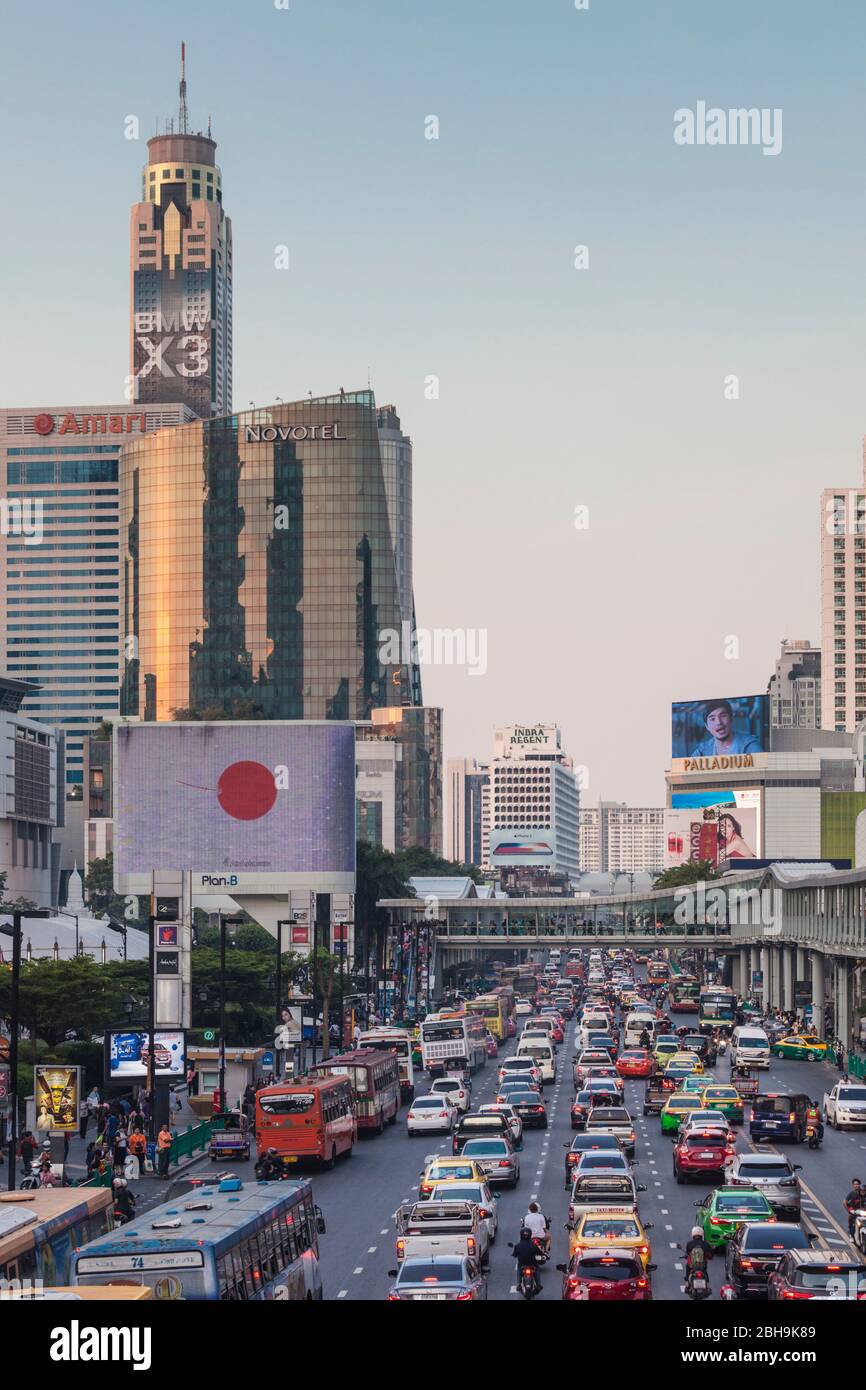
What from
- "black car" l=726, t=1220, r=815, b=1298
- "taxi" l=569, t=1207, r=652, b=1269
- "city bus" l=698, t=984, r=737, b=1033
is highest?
"taxi" l=569, t=1207, r=652, b=1269

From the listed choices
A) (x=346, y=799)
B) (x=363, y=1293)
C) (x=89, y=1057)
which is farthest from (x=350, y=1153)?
(x=346, y=799)

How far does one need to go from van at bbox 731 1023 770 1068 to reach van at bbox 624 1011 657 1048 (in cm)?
599

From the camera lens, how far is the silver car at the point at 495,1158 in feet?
157

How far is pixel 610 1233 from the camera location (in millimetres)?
31344

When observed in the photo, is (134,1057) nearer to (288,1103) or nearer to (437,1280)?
(288,1103)

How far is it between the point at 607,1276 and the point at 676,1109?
3269cm

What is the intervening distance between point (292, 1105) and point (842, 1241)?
785 inches

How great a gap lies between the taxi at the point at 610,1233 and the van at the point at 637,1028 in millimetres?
66046

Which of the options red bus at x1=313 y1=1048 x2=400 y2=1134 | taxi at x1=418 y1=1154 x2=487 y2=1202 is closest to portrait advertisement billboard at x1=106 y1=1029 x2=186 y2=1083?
red bus at x1=313 y1=1048 x2=400 y2=1134

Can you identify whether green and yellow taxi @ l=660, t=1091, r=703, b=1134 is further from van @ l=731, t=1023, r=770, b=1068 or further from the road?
van @ l=731, t=1023, r=770, b=1068

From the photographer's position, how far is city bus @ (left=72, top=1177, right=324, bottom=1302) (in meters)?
23.7

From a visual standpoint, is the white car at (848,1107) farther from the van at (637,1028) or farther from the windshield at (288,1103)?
the van at (637,1028)

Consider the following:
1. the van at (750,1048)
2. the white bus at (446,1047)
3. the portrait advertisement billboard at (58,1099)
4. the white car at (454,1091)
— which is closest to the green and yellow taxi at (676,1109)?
the white car at (454,1091)
